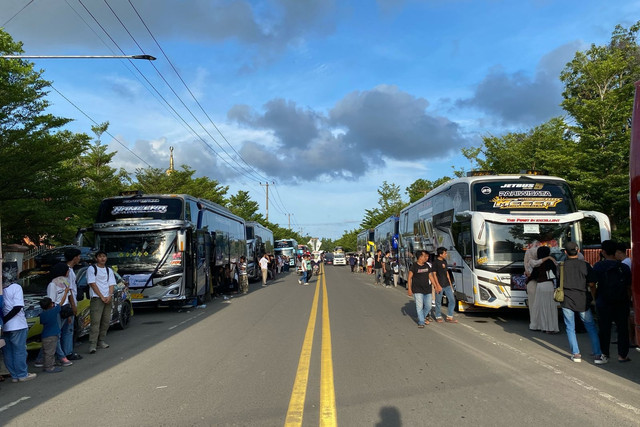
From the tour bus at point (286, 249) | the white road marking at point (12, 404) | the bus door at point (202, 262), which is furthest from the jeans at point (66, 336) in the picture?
the tour bus at point (286, 249)

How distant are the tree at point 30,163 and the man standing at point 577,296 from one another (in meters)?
15.7

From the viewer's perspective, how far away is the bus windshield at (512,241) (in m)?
12.4

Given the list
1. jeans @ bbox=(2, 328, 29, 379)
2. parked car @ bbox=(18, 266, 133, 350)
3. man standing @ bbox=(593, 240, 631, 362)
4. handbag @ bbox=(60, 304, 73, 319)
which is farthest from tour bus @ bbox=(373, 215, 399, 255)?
jeans @ bbox=(2, 328, 29, 379)

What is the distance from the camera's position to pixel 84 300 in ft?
32.5

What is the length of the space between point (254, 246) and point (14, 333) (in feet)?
94.2

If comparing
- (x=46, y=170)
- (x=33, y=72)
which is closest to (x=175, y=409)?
(x=46, y=170)

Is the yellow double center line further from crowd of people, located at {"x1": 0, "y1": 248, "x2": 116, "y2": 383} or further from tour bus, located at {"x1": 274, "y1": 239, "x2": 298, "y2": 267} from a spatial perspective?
tour bus, located at {"x1": 274, "y1": 239, "x2": 298, "y2": 267}

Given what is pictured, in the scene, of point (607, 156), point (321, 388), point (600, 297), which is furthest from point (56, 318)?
point (607, 156)

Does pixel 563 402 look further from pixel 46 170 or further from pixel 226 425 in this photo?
pixel 46 170

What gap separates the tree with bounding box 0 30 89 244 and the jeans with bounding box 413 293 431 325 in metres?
12.7

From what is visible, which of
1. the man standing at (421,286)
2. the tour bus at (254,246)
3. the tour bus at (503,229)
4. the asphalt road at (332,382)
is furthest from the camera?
the tour bus at (254,246)

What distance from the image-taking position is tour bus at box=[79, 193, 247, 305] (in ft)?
49.1

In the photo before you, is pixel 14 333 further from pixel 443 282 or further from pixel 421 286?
pixel 443 282

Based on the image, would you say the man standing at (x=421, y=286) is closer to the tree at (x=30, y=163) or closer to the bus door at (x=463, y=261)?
the bus door at (x=463, y=261)
